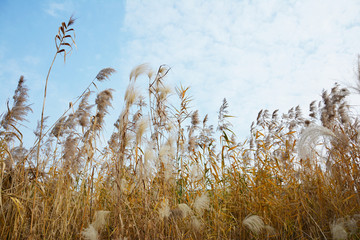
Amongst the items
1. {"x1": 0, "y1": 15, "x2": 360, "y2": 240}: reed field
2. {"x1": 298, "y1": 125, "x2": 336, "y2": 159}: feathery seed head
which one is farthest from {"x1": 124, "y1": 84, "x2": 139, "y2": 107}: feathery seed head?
{"x1": 298, "y1": 125, "x2": 336, "y2": 159}: feathery seed head

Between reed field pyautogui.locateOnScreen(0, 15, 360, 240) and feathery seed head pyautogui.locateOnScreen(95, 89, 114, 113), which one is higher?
feathery seed head pyautogui.locateOnScreen(95, 89, 114, 113)

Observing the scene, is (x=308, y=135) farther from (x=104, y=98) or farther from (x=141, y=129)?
(x=104, y=98)

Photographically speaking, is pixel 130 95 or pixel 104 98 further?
pixel 104 98

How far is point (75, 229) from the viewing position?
103 inches

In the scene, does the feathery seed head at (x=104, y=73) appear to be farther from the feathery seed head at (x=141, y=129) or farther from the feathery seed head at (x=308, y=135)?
the feathery seed head at (x=308, y=135)

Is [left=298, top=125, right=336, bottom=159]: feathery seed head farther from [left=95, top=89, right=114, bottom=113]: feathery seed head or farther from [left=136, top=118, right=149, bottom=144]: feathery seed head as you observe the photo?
[left=95, top=89, right=114, bottom=113]: feathery seed head

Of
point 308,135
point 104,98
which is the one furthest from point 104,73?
point 308,135

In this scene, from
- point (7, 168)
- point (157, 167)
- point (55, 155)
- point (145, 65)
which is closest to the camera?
point (145, 65)

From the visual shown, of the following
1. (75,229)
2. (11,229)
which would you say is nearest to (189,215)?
(75,229)

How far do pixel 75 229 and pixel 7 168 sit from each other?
0.98m

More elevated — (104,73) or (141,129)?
(104,73)

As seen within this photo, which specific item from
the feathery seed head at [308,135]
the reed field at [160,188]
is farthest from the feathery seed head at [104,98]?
the feathery seed head at [308,135]

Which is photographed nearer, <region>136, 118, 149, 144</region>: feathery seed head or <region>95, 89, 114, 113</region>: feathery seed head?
<region>136, 118, 149, 144</region>: feathery seed head

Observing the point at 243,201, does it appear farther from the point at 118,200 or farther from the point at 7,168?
the point at 7,168
